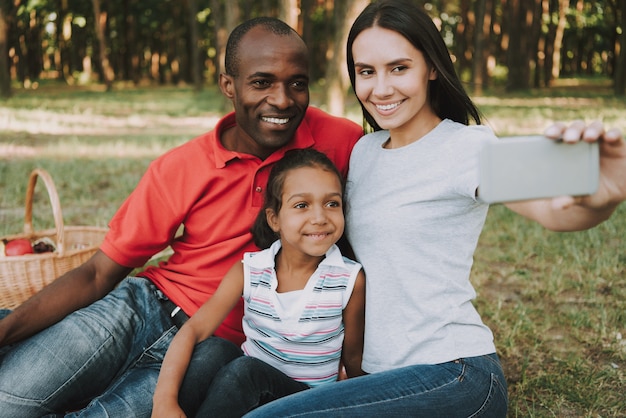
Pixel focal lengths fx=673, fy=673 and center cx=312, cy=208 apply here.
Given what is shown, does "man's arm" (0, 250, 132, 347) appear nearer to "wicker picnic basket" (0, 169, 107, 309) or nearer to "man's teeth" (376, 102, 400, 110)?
"wicker picnic basket" (0, 169, 107, 309)

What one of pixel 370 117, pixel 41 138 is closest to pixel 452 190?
pixel 370 117

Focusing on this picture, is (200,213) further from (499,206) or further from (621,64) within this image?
(621,64)

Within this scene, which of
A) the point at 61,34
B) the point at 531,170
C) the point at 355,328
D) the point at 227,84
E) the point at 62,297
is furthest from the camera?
the point at 61,34

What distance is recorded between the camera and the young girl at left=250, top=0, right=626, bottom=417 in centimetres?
211

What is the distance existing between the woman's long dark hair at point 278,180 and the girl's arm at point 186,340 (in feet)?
0.55

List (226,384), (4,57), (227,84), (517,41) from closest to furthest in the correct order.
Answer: (226,384)
(227,84)
(4,57)
(517,41)

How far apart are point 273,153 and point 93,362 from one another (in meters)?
1.09

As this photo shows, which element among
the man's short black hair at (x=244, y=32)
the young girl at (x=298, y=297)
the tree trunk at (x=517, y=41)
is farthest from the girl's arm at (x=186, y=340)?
the tree trunk at (x=517, y=41)

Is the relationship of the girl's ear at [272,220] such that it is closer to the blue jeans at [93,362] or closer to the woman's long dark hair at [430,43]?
the blue jeans at [93,362]

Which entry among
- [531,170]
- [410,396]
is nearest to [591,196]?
[531,170]

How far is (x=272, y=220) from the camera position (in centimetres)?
257

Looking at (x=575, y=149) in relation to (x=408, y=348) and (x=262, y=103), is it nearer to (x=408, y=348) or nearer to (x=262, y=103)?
(x=408, y=348)

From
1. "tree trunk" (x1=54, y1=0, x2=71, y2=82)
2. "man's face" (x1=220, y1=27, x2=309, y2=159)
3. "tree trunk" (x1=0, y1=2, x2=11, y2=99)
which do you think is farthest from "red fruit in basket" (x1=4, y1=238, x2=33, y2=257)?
"tree trunk" (x1=54, y1=0, x2=71, y2=82)

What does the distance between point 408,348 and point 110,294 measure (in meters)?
1.30
